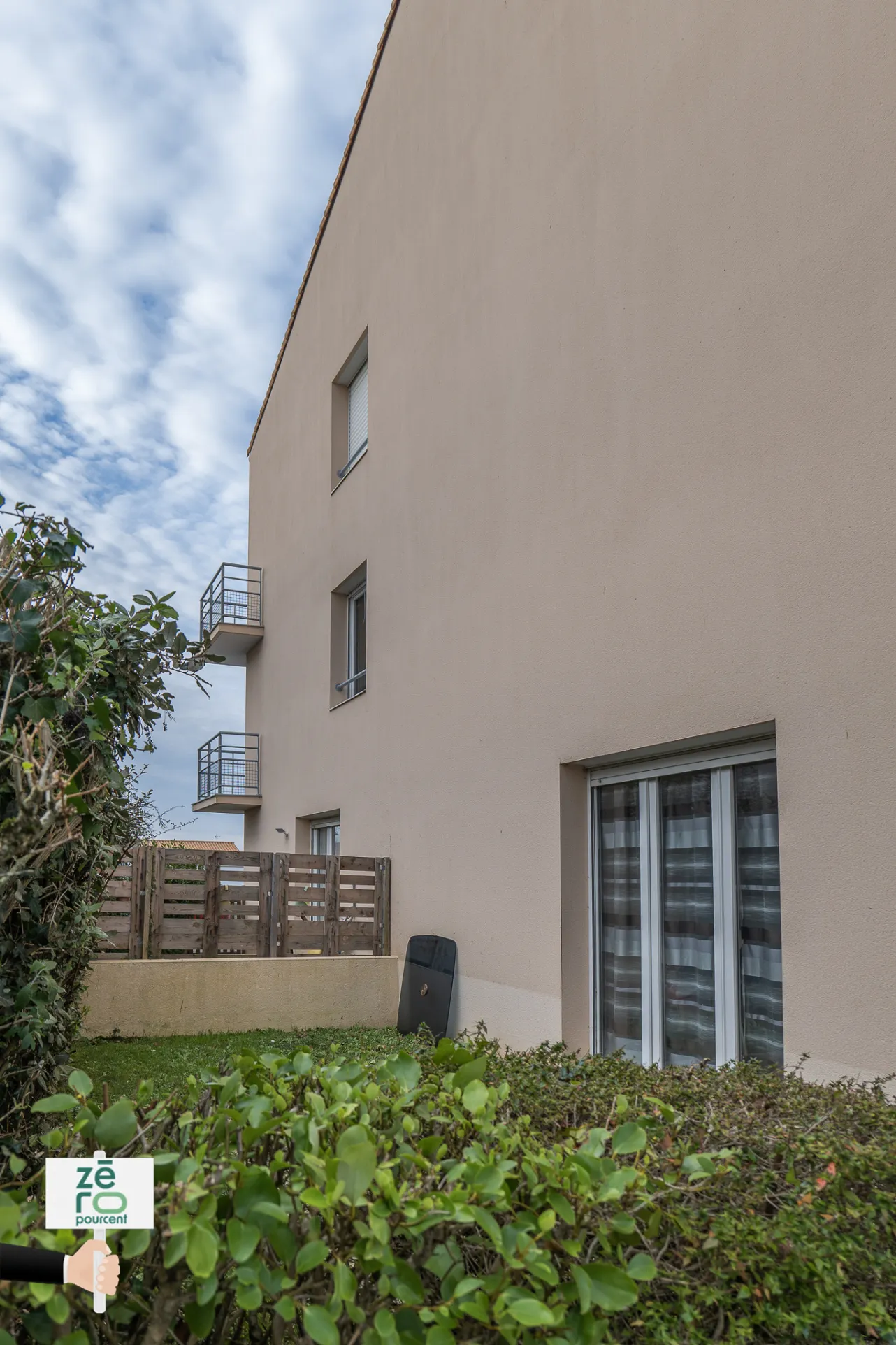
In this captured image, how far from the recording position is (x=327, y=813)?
11867 millimetres

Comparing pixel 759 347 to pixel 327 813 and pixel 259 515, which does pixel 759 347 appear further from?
pixel 259 515

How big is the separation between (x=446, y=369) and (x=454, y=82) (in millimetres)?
2618

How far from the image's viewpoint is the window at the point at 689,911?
4.54m

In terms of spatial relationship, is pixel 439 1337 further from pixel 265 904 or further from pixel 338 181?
pixel 338 181

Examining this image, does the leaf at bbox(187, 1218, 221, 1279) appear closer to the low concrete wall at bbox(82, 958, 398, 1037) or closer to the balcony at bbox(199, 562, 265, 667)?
the low concrete wall at bbox(82, 958, 398, 1037)

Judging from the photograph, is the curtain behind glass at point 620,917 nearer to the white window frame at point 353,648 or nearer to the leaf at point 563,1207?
the leaf at point 563,1207

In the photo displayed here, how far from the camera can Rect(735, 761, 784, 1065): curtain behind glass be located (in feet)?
14.5

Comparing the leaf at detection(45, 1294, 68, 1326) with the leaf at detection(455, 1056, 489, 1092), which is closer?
the leaf at detection(45, 1294, 68, 1326)

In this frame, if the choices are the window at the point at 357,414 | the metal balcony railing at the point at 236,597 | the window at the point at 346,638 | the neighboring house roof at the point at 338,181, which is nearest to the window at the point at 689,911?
the window at the point at 346,638

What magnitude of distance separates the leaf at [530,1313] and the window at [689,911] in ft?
10.9

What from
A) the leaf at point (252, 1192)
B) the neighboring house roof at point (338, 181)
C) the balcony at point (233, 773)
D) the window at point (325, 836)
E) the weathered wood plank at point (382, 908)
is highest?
the neighboring house roof at point (338, 181)

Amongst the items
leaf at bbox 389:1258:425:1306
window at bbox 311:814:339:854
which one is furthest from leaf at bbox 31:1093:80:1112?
window at bbox 311:814:339:854

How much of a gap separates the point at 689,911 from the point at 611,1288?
364 cm

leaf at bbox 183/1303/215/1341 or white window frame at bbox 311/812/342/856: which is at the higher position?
white window frame at bbox 311/812/342/856
